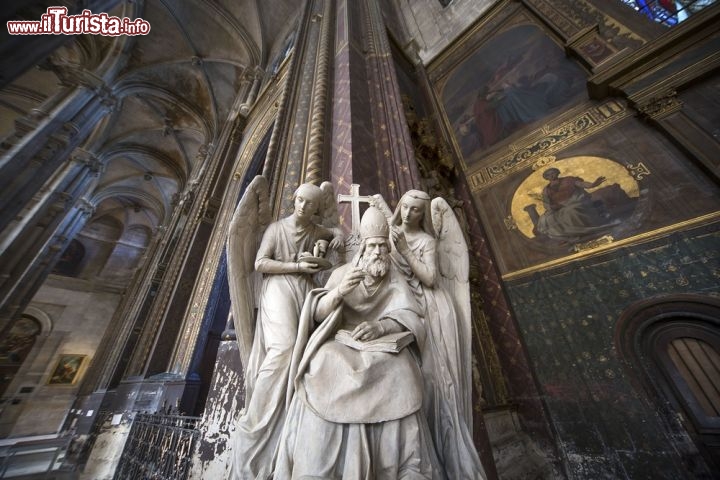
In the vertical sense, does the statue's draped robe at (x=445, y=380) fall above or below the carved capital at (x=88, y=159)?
below

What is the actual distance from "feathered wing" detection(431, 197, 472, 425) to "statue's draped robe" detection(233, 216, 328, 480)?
0.67 meters

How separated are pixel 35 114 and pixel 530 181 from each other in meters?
9.14

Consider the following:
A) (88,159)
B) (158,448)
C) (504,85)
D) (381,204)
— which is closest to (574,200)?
(504,85)

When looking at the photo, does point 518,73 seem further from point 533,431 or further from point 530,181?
point 533,431

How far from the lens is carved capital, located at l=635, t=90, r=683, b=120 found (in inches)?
122

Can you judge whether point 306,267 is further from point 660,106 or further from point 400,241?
point 660,106

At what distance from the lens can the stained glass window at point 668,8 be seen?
3.61 metres

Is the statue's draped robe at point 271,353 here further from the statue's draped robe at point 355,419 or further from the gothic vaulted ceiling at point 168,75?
the gothic vaulted ceiling at point 168,75

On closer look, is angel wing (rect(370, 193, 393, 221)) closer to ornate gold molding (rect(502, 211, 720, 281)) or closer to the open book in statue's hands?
the open book in statue's hands

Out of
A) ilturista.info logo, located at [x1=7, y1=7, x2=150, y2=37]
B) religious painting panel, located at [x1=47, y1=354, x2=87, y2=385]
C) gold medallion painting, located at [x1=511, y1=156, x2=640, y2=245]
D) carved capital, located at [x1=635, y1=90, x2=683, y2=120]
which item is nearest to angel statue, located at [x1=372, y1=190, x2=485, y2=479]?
gold medallion painting, located at [x1=511, y1=156, x2=640, y2=245]

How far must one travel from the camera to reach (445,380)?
102 cm

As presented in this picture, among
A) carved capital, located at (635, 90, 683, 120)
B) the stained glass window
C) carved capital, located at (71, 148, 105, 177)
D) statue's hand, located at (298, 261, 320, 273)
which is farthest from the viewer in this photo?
carved capital, located at (71, 148, 105, 177)

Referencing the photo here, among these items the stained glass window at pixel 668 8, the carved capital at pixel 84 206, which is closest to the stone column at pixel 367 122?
the stained glass window at pixel 668 8

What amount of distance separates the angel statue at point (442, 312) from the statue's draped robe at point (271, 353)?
1.69 feet
